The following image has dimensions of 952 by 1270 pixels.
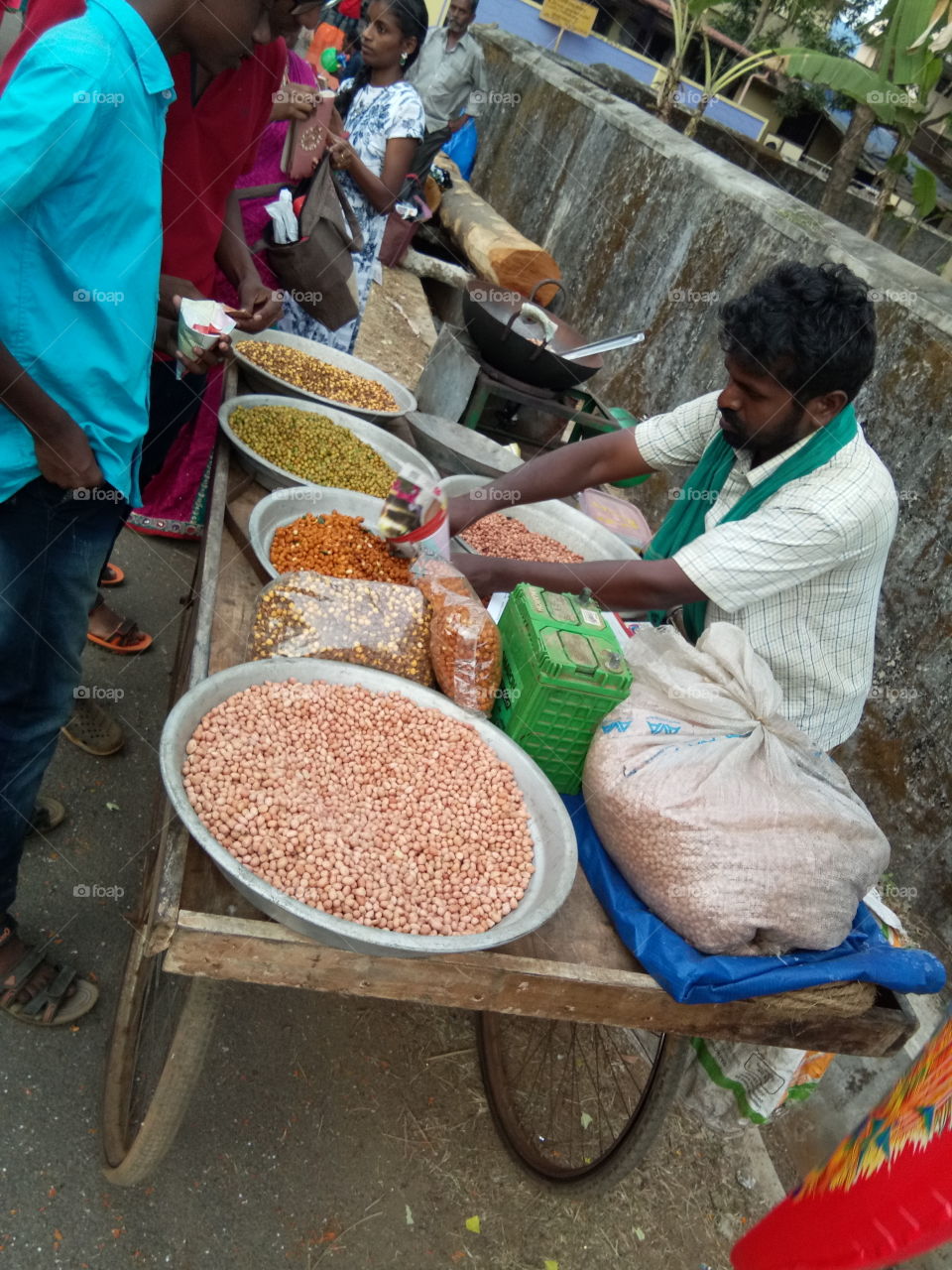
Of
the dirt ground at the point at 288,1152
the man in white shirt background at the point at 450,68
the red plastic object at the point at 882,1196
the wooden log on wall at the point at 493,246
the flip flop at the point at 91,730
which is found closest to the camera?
the red plastic object at the point at 882,1196

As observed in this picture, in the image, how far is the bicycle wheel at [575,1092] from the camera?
2.13 m

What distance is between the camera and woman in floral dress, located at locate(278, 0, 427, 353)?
3746mm

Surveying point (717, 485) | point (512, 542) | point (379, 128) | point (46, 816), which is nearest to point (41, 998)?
point (46, 816)

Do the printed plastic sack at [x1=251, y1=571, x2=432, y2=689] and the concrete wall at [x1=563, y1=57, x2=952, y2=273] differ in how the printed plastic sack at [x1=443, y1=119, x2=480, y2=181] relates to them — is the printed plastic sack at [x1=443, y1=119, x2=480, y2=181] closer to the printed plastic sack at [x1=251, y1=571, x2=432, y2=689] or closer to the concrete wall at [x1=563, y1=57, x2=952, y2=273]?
the concrete wall at [x1=563, y1=57, x2=952, y2=273]

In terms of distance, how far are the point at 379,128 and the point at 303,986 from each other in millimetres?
3802

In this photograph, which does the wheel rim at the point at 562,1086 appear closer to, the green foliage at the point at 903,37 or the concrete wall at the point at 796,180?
the green foliage at the point at 903,37

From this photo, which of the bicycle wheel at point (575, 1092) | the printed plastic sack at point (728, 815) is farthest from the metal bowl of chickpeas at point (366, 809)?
the bicycle wheel at point (575, 1092)

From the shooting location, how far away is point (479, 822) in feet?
5.41

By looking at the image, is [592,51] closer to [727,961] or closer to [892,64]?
[892,64]

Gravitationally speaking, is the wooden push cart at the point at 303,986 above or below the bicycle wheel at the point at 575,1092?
above

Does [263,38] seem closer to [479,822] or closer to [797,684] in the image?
[479,822]

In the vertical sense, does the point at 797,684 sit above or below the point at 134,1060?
above

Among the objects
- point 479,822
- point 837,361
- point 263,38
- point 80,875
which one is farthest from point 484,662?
point 80,875

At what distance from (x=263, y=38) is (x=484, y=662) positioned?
1.29 m
